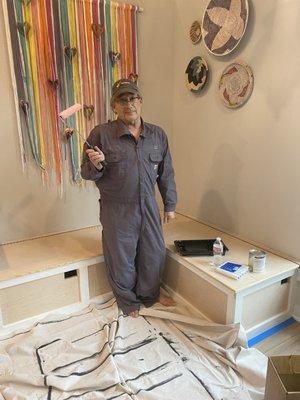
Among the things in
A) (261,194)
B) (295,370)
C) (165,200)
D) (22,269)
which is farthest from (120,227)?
(295,370)

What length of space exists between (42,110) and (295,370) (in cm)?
210

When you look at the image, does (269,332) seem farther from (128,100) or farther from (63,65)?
(63,65)

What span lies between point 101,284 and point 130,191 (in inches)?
28.2

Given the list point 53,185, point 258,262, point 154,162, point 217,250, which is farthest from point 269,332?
point 53,185

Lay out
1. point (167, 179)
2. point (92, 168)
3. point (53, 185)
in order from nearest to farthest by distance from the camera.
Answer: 1. point (92, 168)
2. point (167, 179)
3. point (53, 185)

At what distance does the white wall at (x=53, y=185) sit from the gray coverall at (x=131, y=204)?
0.63 m

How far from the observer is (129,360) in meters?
1.54

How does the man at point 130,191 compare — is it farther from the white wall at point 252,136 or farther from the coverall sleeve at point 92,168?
the white wall at point 252,136

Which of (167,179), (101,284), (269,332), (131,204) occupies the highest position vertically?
(167,179)

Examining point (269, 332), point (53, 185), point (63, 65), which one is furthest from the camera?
point (53, 185)

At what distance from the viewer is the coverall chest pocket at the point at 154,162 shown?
182 cm

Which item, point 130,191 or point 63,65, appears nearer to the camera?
point 130,191

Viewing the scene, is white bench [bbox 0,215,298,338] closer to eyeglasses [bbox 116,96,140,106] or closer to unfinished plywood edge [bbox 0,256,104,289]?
unfinished plywood edge [bbox 0,256,104,289]

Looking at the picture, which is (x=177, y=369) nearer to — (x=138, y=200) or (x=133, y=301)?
(x=133, y=301)
